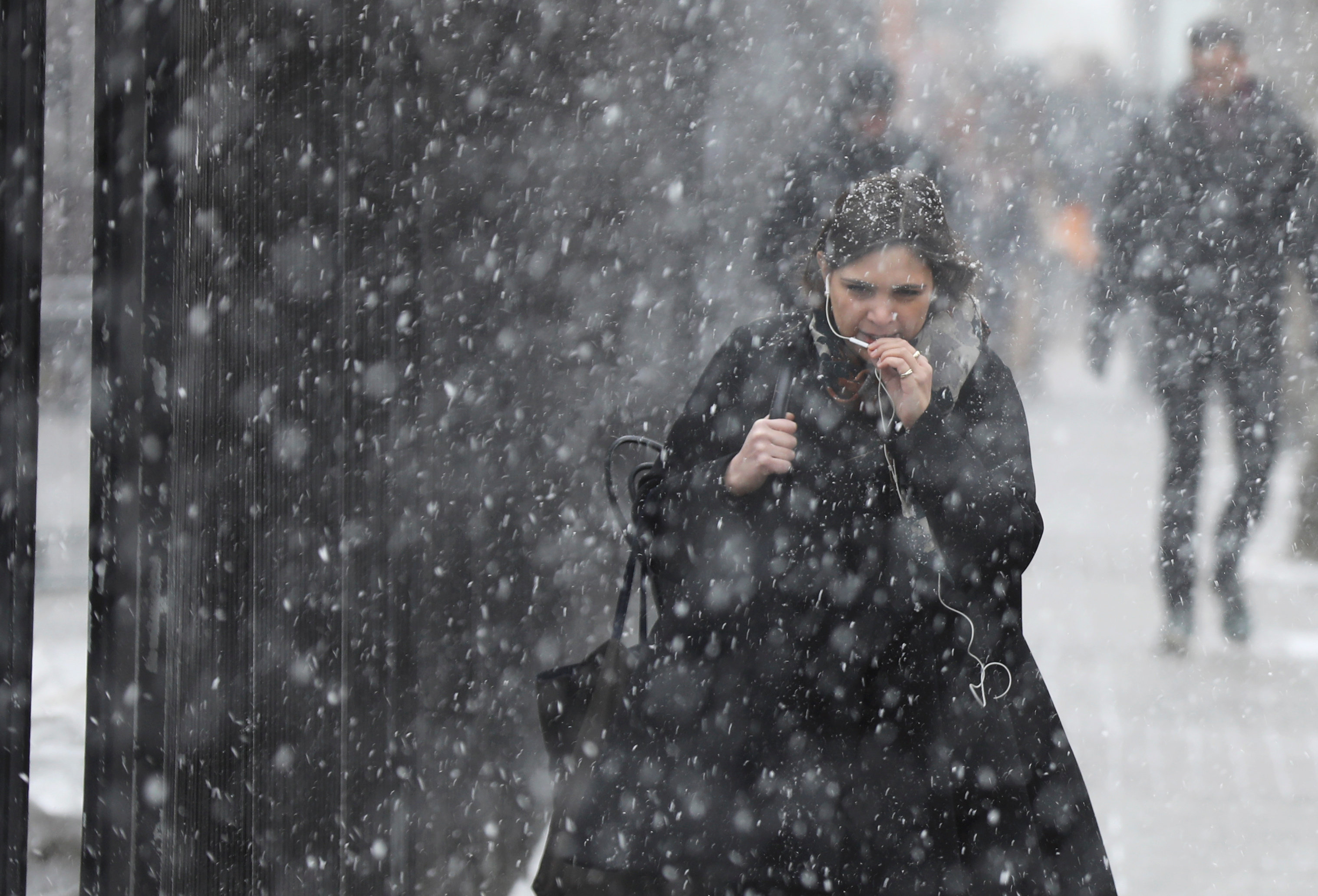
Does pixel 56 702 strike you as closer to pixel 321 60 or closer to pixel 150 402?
pixel 150 402

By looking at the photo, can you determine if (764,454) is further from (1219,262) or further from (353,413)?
(1219,262)

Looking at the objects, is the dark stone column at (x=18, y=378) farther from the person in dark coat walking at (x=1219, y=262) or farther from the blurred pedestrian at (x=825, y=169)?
the person in dark coat walking at (x=1219, y=262)

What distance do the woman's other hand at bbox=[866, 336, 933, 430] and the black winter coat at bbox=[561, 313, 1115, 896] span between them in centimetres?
4

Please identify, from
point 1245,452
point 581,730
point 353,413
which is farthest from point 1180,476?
point 353,413

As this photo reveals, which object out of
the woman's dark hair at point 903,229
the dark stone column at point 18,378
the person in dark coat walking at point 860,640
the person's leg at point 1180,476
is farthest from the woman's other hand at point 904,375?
the person's leg at point 1180,476

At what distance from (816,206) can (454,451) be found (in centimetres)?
132

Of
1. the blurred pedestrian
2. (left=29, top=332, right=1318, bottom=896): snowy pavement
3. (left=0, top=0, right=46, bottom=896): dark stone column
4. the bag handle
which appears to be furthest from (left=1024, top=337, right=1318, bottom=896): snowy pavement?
(left=0, top=0, right=46, bottom=896): dark stone column

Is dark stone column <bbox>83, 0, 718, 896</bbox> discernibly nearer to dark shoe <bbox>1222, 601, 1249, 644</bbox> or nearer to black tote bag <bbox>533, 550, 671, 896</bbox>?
black tote bag <bbox>533, 550, 671, 896</bbox>

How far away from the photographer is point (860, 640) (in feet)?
5.76

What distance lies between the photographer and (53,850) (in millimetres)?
1515

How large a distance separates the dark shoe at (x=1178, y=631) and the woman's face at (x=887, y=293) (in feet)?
5.69

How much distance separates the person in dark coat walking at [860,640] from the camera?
172 cm

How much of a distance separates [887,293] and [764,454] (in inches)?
11.2

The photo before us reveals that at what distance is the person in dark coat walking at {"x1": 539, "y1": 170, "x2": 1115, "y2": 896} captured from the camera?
172 cm
